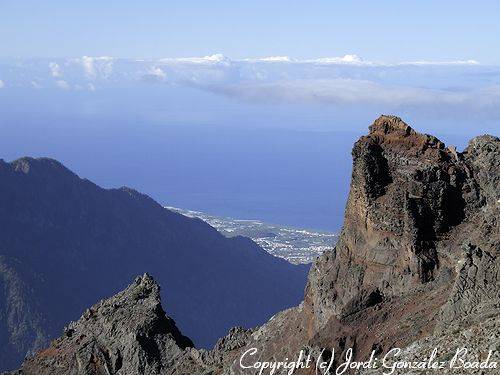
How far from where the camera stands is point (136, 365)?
135 ft

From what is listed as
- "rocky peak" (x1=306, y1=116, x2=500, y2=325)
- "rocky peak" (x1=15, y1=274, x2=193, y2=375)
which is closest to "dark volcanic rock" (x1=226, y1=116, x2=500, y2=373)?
"rocky peak" (x1=306, y1=116, x2=500, y2=325)

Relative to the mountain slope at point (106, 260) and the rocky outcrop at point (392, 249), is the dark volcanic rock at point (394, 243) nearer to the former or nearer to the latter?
the rocky outcrop at point (392, 249)

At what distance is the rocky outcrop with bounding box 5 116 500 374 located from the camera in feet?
102

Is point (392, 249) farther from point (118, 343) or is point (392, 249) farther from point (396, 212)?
point (118, 343)

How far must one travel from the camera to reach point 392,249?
3447 cm

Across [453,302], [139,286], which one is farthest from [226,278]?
[453,302]

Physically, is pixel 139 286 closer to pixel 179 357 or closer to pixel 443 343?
pixel 179 357

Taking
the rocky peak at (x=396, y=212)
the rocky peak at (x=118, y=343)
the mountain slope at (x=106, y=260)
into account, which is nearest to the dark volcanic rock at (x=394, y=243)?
the rocky peak at (x=396, y=212)

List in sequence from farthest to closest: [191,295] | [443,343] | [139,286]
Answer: [191,295] → [139,286] → [443,343]

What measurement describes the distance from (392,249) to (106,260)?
401ft

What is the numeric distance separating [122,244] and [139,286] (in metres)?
110

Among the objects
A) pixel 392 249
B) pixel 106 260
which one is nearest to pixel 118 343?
pixel 392 249

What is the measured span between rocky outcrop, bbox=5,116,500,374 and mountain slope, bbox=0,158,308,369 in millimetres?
90380

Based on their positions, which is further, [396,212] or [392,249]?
[396,212]
